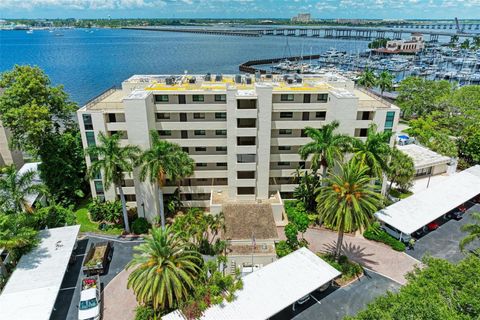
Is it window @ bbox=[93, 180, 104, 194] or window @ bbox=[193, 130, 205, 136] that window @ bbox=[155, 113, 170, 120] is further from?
window @ bbox=[93, 180, 104, 194]

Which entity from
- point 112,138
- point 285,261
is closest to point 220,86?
point 112,138

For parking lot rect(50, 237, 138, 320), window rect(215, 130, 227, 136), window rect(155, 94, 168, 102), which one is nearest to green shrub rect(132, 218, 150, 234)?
parking lot rect(50, 237, 138, 320)

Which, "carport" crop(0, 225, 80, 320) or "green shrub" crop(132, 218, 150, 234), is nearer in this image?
"carport" crop(0, 225, 80, 320)

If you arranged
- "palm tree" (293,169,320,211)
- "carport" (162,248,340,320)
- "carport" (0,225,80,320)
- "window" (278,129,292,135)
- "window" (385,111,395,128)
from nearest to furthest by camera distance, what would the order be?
1. "carport" (162,248,340,320)
2. "carport" (0,225,80,320)
3. "window" (385,111,395,128)
4. "palm tree" (293,169,320,211)
5. "window" (278,129,292,135)

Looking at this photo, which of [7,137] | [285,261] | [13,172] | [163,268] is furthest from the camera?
[7,137]

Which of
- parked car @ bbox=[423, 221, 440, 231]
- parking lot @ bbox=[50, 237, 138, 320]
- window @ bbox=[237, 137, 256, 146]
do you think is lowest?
parking lot @ bbox=[50, 237, 138, 320]

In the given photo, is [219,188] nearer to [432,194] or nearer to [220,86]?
[220,86]
